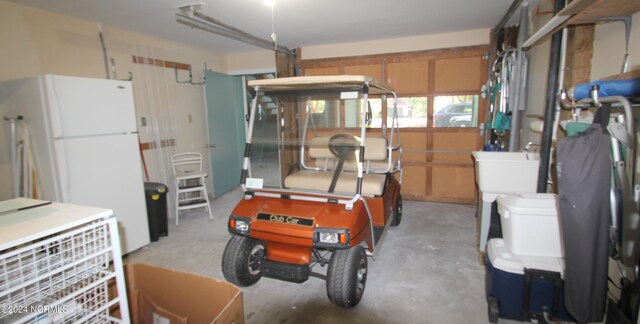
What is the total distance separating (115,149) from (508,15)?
4417 millimetres

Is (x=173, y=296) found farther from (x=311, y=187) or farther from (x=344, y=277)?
(x=311, y=187)

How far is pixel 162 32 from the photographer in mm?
4090

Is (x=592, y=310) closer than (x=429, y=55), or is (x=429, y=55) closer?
(x=592, y=310)

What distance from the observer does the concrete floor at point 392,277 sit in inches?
86.1

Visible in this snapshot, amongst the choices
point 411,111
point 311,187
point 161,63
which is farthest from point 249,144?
point 411,111

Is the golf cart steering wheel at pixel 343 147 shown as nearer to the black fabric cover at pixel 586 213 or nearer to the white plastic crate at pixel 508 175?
the white plastic crate at pixel 508 175

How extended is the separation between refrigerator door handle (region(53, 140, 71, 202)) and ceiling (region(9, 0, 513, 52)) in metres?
1.40

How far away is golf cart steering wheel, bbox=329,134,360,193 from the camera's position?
2.75 meters

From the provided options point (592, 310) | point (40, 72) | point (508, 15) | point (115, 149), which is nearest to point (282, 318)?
point (592, 310)

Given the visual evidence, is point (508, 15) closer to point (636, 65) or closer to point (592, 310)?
point (636, 65)

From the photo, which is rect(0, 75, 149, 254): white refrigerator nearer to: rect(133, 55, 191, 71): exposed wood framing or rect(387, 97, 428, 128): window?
rect(133, 55, 191, 71): exposed wood framing

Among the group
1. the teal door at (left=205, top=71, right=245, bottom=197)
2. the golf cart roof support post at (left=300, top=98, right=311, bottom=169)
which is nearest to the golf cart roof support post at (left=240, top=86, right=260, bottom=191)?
the golf cart roof support post at (left=300, top=98, right=311, bottom=169)

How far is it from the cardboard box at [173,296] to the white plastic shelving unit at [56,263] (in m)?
0.28

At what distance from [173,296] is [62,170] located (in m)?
1.89
